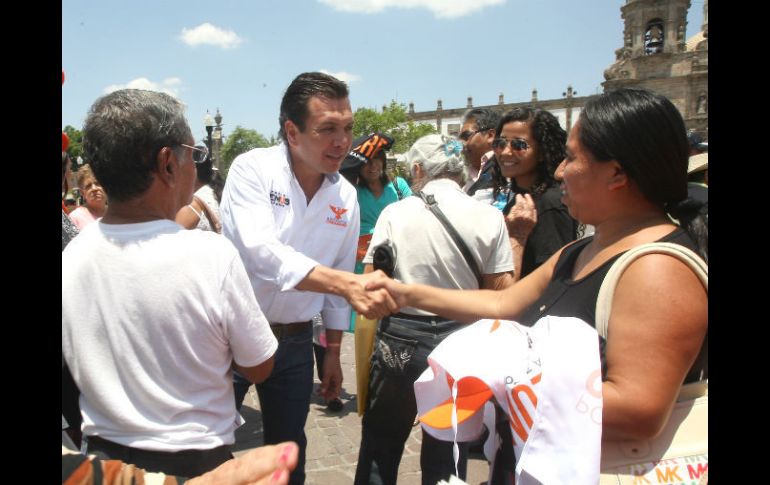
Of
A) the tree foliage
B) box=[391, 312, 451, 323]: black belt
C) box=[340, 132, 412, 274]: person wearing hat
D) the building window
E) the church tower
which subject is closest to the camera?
box=[391, 312, 451, 323]: black belt

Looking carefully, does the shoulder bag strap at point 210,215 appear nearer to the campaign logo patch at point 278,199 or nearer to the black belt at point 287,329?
the campaign logo patch at point 278,199

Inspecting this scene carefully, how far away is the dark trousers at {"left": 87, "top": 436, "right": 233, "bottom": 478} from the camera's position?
5.36 ft

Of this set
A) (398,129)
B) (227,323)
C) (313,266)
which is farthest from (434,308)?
(398,129)

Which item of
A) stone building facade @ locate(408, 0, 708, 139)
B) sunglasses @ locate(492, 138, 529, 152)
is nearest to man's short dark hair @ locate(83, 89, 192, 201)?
sunglasses @ locate(492, 138, 529, 152)

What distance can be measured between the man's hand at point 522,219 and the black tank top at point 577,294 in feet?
4.08

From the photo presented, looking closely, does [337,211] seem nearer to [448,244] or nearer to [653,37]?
[448,244]

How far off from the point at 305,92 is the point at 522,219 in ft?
4.66

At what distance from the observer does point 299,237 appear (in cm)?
301

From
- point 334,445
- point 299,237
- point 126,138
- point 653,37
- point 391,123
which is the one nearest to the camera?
point 126,138

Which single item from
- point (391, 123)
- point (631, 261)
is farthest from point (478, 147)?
point (391, 123)

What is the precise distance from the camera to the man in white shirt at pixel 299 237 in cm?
275

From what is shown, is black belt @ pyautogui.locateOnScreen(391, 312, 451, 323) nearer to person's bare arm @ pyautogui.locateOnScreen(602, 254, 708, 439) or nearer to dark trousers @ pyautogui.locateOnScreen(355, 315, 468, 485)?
dark trousers @ pyautogui.locateOnScreen(355, 315, 468, 485)

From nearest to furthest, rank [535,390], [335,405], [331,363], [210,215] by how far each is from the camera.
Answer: [535,390] < [331,363] < [210,215] < [335,405]
